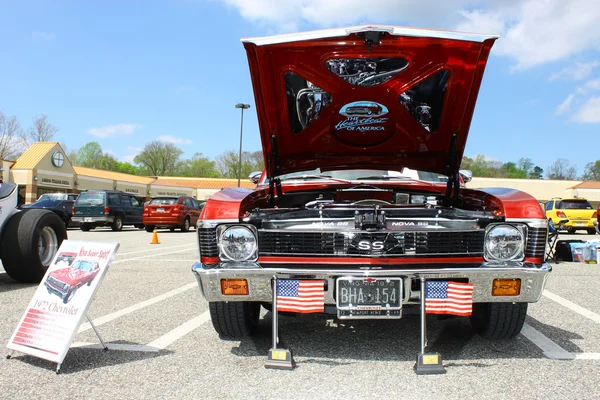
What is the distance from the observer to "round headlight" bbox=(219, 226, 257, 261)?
309 cm

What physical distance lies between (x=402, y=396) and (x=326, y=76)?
223 cm

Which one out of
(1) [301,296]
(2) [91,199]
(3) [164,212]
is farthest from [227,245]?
(2) [91,199]

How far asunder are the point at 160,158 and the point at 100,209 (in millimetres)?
69547

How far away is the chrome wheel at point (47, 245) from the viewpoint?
6137mm

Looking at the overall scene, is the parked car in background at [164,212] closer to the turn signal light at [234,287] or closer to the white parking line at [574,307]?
the white parking line at [574,307]

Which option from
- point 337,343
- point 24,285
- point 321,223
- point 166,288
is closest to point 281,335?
point 337,343

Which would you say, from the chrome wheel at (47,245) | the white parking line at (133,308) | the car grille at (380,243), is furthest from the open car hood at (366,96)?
the chrome wheel at (47,245)

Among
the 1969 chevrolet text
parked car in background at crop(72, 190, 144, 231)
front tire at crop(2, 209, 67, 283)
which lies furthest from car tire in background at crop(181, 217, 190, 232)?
the 1969 chevrolet text

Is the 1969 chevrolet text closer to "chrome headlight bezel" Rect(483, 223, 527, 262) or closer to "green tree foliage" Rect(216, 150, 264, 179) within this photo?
"chrome headlight bezel" Rect(483, 223, 527, 262)

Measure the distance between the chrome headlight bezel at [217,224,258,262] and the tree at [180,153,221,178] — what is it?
282ft

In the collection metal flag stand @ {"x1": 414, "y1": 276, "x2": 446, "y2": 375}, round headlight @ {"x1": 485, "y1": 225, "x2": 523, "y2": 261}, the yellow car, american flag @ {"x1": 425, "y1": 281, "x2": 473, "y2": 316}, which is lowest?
the yellow car

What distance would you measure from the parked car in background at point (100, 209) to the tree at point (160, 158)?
223 ft

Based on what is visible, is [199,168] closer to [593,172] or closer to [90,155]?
[90,155]

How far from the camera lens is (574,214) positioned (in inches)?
749
